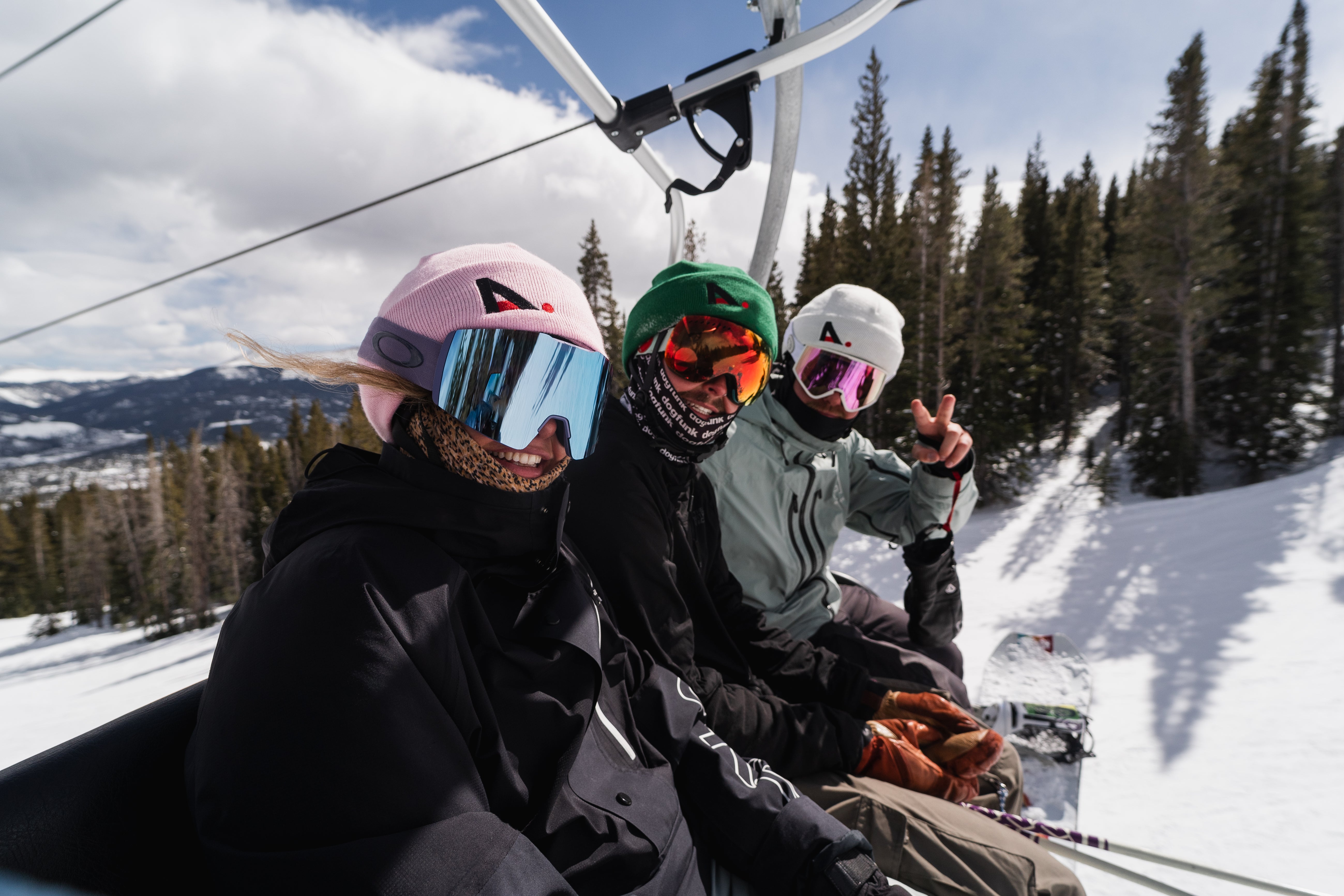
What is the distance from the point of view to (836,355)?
2.79m

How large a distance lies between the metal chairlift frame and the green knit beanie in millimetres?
942

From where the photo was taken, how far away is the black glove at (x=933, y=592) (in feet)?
9.05

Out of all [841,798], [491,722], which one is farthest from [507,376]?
[841,798]

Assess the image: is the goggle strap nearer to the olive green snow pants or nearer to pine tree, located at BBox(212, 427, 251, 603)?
the olive green snow pants

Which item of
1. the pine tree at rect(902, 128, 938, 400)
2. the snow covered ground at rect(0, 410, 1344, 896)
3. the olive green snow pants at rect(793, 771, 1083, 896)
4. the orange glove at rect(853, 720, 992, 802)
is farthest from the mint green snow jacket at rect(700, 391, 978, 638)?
the pine tree at rect(902, 128, 938, 400)

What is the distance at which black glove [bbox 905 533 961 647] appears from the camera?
2.76 metres

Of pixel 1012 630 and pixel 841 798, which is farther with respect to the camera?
pixel 1012 630

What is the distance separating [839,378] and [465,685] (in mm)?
2144

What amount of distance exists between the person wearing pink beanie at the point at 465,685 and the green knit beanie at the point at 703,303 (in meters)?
0.78

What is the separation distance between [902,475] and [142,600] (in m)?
51.9

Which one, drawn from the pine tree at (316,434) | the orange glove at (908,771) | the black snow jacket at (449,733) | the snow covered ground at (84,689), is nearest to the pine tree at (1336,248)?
the orange glove at (908,771)

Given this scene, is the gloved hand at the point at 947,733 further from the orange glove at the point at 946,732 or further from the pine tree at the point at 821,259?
the pine tree at the point at 821,259

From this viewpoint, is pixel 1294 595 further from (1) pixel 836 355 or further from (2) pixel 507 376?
(2) pixel 507 376

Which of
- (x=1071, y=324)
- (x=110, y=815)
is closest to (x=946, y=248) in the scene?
(x=1071, y=324)
